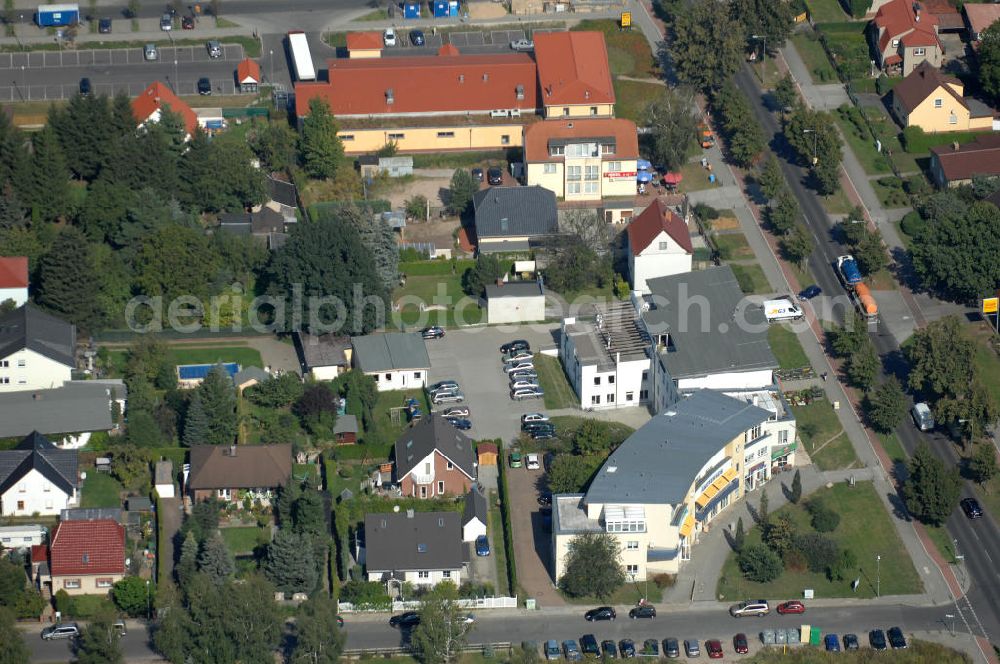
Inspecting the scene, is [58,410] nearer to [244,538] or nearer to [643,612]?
[244,538]

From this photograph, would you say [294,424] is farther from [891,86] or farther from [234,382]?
[891,86]

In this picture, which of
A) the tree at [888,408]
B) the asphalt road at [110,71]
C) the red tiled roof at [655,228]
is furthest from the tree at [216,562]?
the asphalt road at [110,71]

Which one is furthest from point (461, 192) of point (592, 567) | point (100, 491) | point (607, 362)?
point (592, 567)

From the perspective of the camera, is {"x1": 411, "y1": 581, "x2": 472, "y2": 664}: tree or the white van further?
the white van

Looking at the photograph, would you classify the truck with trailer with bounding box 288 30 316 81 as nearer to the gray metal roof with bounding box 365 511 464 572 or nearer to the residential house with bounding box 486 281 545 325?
the residential house with bounding box 486 281 545 325

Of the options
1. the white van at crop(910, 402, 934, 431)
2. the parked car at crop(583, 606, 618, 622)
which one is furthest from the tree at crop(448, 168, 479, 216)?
the parked car at crop(583, 606, 618, 622)

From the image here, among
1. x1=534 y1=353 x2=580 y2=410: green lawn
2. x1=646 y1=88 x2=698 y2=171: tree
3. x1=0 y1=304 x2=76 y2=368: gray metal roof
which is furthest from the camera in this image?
x1=646 y1=88 x2=698 y2=171: tree

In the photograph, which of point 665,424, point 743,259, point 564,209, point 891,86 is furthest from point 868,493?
point 891,86

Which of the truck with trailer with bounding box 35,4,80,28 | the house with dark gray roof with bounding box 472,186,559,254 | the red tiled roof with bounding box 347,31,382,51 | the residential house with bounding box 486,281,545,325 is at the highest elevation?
the truck with trailer with bounding box 35,4,80,28
